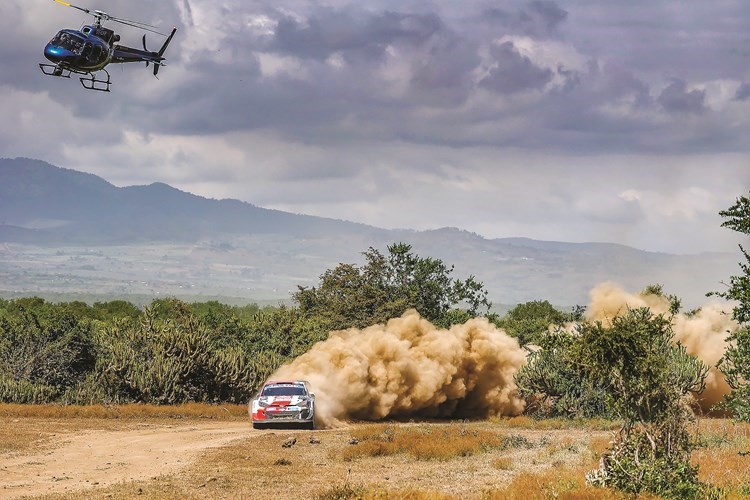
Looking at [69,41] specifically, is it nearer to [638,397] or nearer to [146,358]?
[146,358]

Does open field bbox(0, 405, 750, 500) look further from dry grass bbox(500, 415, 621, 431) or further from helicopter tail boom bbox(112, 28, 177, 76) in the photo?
helicopter tail boom bbox(112, 28, 177, 76)

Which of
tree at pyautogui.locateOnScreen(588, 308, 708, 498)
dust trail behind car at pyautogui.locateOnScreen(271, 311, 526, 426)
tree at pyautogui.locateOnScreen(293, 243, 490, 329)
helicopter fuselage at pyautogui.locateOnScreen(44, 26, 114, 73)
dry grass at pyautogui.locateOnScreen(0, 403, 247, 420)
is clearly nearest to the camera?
tree at pyautogui.locateOnScreen(588, 308, 708, 498)

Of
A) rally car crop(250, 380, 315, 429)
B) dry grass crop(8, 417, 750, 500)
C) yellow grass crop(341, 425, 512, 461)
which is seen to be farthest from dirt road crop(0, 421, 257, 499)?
yellow grass crop(341, 425, 512, 461)

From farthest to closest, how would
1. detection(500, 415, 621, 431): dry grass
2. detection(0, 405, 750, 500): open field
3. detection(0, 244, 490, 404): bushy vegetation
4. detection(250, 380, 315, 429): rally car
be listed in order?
detection(0, 244, 490, 404): bushy vegetation
detection(500, 415, 621, 431): dry grass
detection(250, 380, 315, 429): rally car
detection(0, 405, 750, 500): open field

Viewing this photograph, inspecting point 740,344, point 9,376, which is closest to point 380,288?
point 9,376

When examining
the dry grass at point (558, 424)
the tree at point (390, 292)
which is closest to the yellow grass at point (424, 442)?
the dry grass at point (558, 424)

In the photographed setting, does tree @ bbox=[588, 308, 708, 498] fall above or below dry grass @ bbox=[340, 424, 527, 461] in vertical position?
above

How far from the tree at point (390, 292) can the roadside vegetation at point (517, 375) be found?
0.39ft

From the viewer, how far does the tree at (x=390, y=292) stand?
222ft

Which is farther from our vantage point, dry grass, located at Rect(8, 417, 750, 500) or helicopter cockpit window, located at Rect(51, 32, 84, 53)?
helicopter cockpit window, located at Rect(51, 32, 84, 53)

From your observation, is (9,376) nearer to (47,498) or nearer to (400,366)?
(400,366)

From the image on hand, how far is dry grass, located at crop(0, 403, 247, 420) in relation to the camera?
40.8 metres

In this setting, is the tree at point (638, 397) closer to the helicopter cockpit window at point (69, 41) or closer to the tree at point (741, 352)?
the tree at point (741, 352)

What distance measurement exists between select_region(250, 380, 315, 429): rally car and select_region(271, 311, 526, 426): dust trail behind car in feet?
10.3
